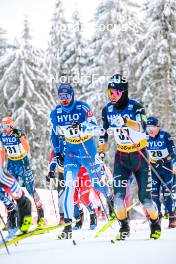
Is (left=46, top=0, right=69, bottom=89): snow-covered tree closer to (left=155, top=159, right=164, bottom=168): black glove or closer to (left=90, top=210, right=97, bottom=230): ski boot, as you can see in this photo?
(left=155, top=159, right=164, bottom=168): black glove

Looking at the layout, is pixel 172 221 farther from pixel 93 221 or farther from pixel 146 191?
pixel 146 191

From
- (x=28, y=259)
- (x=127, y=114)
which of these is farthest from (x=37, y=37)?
(x=28, y=259)

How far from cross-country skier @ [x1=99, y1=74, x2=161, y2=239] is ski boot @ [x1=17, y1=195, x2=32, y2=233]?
1.65m

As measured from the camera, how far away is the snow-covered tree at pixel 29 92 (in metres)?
29.2

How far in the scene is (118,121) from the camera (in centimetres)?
736

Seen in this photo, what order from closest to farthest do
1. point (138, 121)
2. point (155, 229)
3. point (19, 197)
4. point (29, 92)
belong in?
point (138, 121), point (155, 229), point (19, 197), point (29, 92)

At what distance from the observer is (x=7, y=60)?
98.1 ft

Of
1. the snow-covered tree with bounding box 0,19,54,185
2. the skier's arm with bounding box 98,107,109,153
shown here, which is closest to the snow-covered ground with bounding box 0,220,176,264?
the skier's arm with bounding box 98,107,109,153

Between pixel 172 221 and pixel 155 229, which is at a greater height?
pixel 155 229

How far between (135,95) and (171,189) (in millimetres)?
17663

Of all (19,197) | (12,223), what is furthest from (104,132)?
(12,223)

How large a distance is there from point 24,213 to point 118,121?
7.70 feet

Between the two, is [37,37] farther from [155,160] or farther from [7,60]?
[155,160]

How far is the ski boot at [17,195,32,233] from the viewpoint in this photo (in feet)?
26.8
